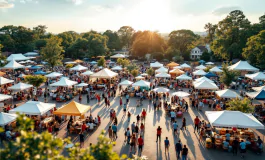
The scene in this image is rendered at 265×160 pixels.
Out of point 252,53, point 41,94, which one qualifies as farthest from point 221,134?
point 252,53

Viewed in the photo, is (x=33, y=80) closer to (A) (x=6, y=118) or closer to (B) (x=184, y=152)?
(A) (x=6, y=118)

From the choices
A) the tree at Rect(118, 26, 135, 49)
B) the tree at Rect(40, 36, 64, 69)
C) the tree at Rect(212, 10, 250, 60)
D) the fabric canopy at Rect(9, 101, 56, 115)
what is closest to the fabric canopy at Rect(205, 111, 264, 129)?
the fabric canopy at Rect(9, 101, 56, 115)

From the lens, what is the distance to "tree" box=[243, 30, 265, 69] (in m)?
32.4

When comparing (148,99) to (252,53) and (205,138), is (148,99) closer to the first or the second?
(205,138)

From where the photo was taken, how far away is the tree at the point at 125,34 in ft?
320

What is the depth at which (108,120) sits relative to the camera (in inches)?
600

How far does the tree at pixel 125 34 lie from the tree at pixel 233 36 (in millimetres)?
57045

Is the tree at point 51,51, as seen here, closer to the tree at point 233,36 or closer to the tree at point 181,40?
the tree at point 233,36

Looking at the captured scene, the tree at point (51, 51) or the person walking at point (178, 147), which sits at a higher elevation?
the tree at point (51, 51)

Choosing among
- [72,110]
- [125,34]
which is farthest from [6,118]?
[125,34]

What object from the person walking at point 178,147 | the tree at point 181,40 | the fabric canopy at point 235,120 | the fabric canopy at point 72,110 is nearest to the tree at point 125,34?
the tree at point 181,40

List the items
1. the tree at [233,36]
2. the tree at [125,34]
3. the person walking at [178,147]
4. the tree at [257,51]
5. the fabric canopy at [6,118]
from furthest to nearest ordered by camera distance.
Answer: the tree at [125,34] → the tree at [233,36] → the tree at [257,51] → the fabric canopy at [6,118] → the person walking at [178,147]

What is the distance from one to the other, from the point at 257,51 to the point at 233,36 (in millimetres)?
11325

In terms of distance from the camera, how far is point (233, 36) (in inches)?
1747
